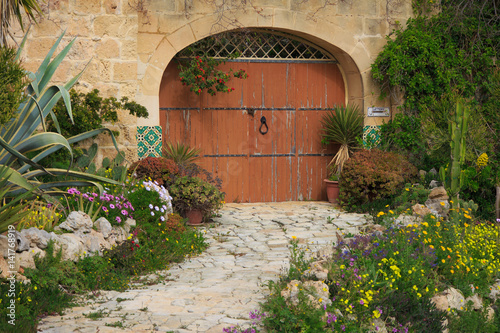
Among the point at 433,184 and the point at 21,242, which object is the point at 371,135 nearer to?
the point at 433,184

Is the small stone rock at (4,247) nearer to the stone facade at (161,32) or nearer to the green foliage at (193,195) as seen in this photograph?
the green foliage at (193,195)

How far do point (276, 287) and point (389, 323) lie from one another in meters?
0.85

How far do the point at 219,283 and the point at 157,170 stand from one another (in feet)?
9.40

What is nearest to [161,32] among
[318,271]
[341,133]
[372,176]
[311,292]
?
[341,133]

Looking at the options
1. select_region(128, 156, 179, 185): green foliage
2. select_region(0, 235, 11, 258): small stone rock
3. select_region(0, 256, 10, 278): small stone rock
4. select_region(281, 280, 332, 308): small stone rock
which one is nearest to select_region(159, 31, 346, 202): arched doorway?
select_region(128, 156, 179, 185): green foliage

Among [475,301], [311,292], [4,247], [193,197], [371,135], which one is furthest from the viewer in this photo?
[371,135]

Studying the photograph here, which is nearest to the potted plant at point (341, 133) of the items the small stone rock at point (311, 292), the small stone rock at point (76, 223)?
the small stone rock at point (76, 223)

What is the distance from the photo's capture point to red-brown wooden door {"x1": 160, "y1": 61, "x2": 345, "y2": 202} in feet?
28.8

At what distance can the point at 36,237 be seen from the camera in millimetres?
4430

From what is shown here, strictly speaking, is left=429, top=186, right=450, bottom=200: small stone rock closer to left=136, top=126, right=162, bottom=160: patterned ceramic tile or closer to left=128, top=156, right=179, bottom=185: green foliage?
left=128, top=156, right=179, bottom=185: green foliage

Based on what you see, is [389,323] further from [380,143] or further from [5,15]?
[380,143]

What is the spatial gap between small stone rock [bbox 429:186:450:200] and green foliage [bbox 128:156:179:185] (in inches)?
139

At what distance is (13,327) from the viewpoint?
3340 mm

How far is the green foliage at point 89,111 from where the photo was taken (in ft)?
23.1
